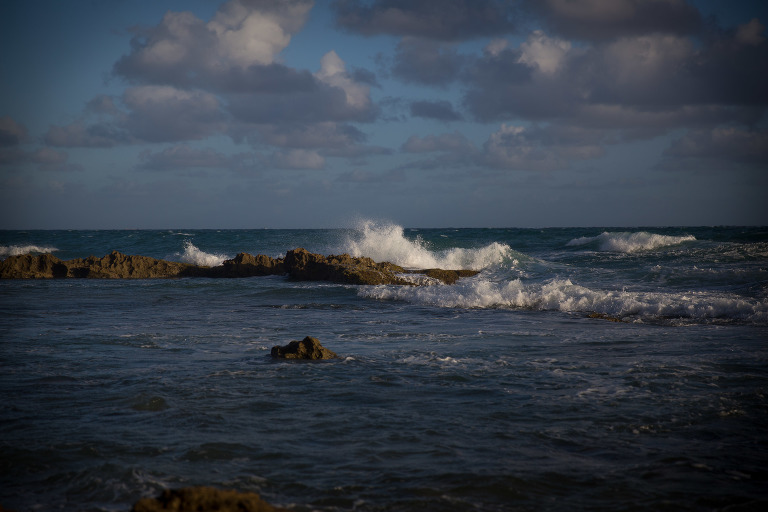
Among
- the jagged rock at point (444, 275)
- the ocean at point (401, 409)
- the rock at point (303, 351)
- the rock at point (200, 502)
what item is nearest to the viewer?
the rock at point (200, 502)

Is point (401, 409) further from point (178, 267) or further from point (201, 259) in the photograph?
point (201, 259)

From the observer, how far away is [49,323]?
9.63 meters

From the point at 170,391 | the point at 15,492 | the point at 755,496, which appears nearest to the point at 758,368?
the point at 755,496

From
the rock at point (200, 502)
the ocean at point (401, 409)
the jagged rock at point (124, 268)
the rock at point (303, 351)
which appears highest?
the jagged rock at point (124, 268)

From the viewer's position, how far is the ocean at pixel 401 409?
3396 mm

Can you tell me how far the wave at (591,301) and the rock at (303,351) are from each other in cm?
614

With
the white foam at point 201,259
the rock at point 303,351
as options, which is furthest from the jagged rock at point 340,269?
the rock at point 303,351

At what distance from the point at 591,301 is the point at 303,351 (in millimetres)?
7072

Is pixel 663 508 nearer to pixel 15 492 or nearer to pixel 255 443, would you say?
pixel 255 443

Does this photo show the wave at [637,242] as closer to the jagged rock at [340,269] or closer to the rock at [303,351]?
the jagged rock at [340,269]

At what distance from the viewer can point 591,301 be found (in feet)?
37.9

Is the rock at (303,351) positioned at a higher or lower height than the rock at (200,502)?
lower

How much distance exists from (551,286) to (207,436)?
394 inches

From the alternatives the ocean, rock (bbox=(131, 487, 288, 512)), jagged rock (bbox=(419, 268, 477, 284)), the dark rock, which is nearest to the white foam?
jagged rock (bbox=(419, 268, 477, 284))
